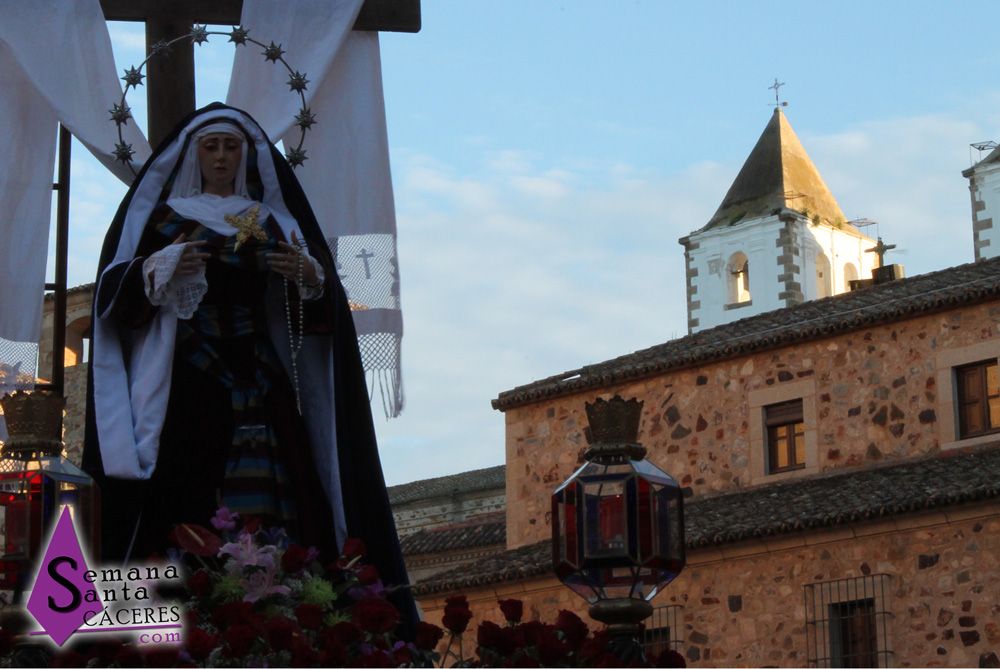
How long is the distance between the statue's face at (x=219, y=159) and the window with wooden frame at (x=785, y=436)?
2215 centimetres

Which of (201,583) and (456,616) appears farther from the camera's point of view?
(456,616)

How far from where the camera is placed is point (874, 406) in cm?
2912

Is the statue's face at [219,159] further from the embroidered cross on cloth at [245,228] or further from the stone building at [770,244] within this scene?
the stone building at [770,244]

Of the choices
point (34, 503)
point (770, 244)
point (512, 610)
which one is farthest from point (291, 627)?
point (770, 244)

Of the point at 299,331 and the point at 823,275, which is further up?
the point at 823,275

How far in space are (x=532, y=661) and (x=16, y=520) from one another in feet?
5.59

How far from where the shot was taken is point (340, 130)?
8875 millimetres

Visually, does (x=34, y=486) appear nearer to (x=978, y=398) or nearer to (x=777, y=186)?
(x=978, y=398)

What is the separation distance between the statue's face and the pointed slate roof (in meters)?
64.7

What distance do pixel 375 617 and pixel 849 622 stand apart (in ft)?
66.9

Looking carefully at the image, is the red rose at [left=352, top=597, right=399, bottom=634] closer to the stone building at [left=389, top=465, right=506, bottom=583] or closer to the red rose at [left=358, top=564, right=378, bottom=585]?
the red rose at [left=358, top=564, right=378, bottom=585]

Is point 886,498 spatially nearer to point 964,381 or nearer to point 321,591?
point 964,381

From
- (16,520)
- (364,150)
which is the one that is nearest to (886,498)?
(364,150)


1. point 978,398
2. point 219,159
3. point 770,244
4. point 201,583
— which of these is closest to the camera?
point 201,583
